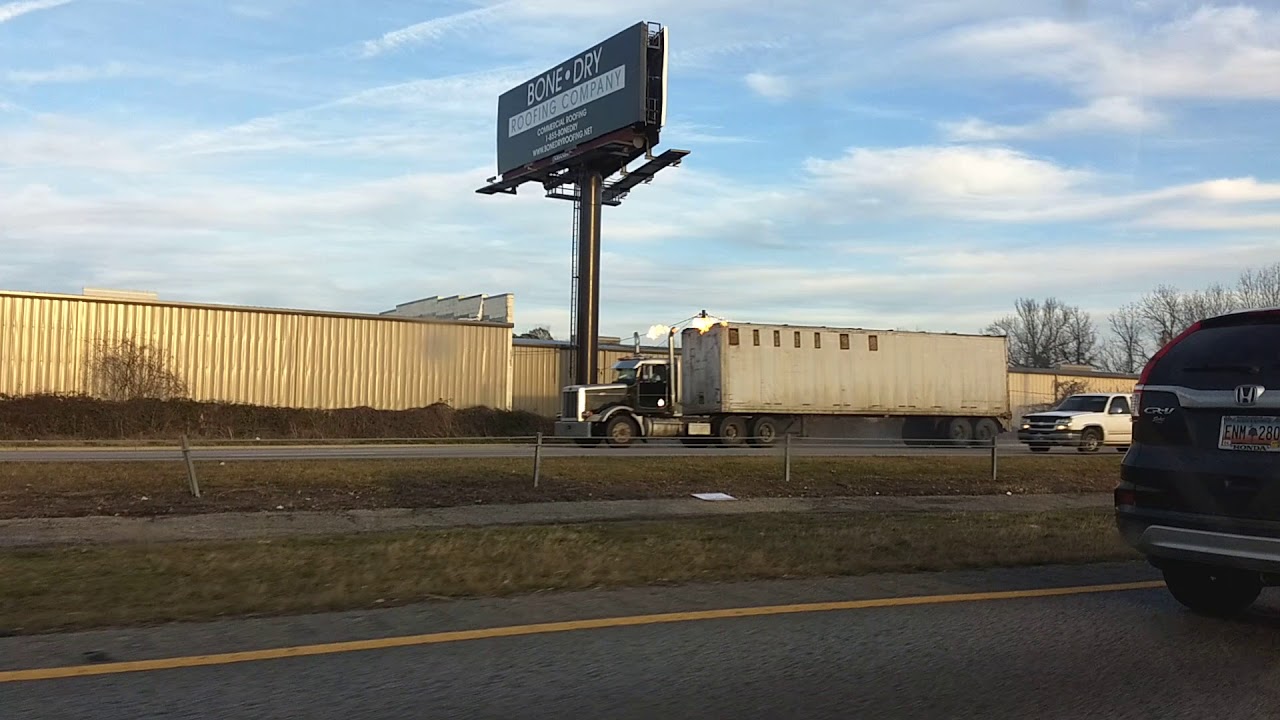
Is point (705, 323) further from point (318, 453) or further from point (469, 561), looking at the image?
point (469, 561)

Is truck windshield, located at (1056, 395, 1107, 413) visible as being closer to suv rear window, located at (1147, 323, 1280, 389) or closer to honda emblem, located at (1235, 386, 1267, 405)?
suv rear window, located at (1147, 323, 1280, 389)

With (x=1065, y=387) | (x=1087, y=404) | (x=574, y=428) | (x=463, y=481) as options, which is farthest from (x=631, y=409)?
(x=1065, y=387)

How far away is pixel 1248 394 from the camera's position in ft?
20.4

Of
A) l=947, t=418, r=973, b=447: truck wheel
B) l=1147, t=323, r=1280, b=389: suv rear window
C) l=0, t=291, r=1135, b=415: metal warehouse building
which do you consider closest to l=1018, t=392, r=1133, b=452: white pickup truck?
l=947, t=418, r=973, b=447: truck wheel

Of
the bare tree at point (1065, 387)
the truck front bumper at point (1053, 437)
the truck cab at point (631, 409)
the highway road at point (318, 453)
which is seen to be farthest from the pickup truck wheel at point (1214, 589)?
the bare tree at point (1065, 387)

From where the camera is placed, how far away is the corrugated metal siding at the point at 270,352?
3831cm

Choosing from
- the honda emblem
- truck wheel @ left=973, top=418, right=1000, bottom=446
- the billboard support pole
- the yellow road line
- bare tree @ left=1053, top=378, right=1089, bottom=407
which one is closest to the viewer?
the yellow road line

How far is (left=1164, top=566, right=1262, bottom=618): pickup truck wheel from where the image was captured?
7367 millimetres

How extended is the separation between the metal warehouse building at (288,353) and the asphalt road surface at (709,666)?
36516mm

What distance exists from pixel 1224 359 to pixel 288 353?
39.7 m

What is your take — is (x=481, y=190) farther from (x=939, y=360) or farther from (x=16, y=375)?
(x=939, y=360)

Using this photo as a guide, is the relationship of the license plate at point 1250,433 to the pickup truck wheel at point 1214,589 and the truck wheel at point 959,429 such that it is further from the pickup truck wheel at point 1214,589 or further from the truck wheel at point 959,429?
the truck wheel at point 959,429

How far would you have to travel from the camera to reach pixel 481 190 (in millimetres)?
53531

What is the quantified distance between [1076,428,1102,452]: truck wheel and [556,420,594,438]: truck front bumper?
14201 mm
